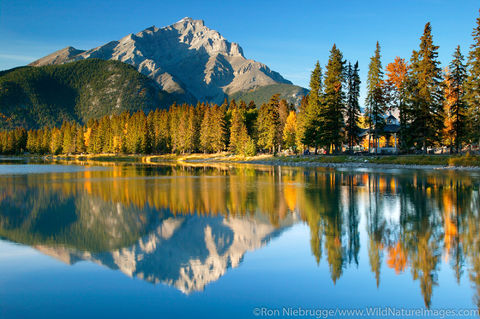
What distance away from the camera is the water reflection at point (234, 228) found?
10.0 metres

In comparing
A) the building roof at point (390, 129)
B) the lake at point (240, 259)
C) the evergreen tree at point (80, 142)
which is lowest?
the lake at point (240, 259)

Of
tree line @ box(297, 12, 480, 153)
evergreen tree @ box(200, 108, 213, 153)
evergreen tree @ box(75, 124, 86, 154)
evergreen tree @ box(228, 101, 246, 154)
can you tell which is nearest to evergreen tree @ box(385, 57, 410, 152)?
tree line @ box(297, 12, 480, 153)

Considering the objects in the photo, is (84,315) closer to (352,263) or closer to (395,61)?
(352,263)

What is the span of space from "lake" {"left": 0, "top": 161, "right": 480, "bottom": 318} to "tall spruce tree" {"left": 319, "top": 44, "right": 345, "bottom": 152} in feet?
139

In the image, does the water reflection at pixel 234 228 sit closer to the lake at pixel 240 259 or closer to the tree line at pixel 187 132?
the lake at pixel 240 259

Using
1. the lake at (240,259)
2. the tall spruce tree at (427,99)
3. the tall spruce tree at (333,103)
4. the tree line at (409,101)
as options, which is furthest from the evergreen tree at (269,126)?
the lake at (240,259)

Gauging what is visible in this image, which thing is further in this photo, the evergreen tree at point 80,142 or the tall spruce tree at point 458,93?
the evergreen tree at point 80,142

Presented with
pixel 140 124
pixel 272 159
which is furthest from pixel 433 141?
pixel 140 124

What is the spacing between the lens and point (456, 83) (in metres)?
53.2

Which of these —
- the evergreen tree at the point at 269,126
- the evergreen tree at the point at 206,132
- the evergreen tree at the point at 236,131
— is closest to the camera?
the evergreen tree at the point at 269,126

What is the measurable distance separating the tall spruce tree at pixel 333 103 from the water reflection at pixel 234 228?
1491 inches

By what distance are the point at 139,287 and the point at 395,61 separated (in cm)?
6134

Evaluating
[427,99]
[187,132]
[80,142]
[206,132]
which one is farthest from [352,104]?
[80,142]

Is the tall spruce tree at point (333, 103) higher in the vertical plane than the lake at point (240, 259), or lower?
higher
